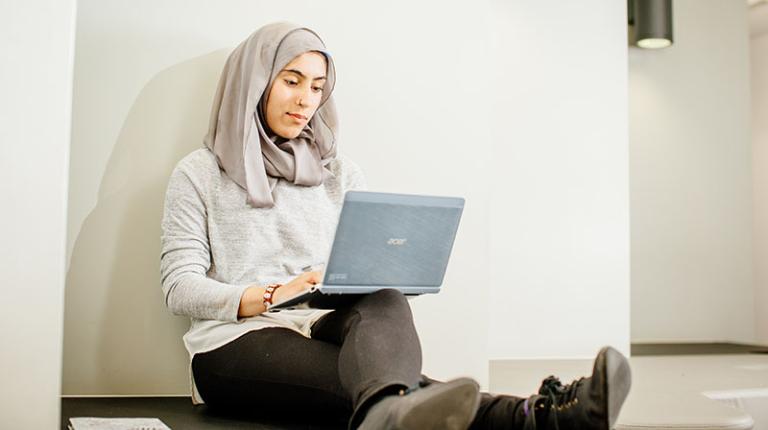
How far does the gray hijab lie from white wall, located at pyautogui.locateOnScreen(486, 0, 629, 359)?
5.07 ft

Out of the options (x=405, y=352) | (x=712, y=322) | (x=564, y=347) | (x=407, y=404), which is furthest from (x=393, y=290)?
(x=712, y=322)

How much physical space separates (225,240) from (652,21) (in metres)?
2.98

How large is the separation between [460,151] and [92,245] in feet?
3.43

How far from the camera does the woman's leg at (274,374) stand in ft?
5.45

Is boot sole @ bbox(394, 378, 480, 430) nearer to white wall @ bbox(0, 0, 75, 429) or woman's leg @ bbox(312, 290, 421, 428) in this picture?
woman's leg @ bbox(312, 290, 421, 428)

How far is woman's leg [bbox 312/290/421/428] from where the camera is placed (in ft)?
4.36

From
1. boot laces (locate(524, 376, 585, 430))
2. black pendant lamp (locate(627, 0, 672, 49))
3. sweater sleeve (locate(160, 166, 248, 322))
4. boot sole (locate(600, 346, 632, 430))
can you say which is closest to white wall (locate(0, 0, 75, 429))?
sweater sleeve (locate(160, 166, 248, 322))

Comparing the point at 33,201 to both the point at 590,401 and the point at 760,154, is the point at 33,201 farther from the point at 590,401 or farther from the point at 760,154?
the point at 760,154

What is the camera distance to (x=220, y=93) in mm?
2092

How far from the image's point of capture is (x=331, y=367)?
5.42 ft

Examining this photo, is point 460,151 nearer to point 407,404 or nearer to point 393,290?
point 393,290

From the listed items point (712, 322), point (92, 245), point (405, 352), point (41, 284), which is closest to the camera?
point (405, 352)

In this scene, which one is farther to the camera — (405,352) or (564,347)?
(564,347)

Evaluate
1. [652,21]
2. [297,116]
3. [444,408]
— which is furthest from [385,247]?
Result: [652,21]
